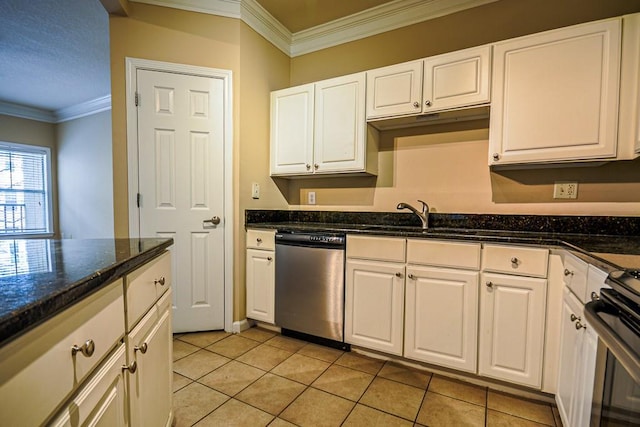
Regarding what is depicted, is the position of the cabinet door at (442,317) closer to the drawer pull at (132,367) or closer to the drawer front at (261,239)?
the drawer front at (261,239)

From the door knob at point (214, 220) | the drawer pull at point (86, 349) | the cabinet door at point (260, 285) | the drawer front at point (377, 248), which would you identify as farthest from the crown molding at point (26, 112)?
the drawer pull at point (86, 349)

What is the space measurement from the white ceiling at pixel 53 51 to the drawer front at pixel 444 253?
120 inches

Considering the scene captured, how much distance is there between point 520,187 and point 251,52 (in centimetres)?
233

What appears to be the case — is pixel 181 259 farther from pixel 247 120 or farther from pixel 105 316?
pixel 105 316

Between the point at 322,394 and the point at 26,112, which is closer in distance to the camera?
the point at 322,394

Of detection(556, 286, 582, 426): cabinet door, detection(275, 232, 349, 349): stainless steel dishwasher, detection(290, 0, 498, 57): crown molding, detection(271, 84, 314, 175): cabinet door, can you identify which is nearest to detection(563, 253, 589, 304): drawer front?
detection(556, 286, 582, 426): cabinet door

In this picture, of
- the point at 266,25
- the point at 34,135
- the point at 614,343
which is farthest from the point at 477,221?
the point at 34,135

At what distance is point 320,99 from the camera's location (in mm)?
2434

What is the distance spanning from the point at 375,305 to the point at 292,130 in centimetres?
160

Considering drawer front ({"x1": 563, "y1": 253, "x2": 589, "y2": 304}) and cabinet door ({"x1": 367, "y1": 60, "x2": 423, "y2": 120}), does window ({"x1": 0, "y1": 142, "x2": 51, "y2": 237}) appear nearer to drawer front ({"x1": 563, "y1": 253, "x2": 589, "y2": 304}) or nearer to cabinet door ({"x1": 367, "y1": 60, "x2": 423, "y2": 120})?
cabinet door ({"x1": 367, "y1": 60, "x2": 423, "y2": 120})

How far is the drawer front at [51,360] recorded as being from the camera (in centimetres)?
42

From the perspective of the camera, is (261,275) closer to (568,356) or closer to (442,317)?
(442,317)

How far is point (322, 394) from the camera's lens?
165 cm

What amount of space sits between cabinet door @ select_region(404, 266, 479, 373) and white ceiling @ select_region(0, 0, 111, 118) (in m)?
3.22
